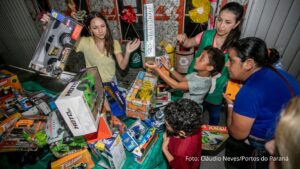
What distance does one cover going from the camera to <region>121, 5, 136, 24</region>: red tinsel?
3303 mm

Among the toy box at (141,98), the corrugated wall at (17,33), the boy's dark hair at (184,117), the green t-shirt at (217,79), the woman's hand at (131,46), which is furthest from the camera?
the corrugated wall at (17,33)

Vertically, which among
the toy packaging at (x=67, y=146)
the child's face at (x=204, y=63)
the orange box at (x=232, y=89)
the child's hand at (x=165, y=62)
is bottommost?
the toy packaging at (x=67, y=146)

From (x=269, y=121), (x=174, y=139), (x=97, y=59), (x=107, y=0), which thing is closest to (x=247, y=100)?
(x=269, y=121)

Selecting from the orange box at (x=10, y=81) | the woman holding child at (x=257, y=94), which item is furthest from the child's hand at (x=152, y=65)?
the orange box at (x=10, y=81)

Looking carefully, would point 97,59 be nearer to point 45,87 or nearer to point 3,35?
point 45,87

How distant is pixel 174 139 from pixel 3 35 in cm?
552

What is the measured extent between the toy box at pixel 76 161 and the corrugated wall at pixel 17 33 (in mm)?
3503

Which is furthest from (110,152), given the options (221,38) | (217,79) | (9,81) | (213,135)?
(9,81)

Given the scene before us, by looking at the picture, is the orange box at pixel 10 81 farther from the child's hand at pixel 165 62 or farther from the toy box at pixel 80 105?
the child's hand at pixel 165 62

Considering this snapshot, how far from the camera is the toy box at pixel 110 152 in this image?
182 centimetres

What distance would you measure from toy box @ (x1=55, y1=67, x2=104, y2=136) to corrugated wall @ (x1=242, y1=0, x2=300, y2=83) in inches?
104

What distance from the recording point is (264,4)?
8.43 ft

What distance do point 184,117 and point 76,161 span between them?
1.39 metres

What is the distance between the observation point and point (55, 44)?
1.93 meters
